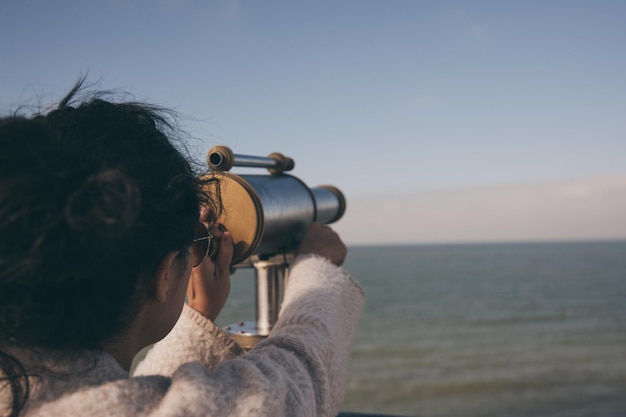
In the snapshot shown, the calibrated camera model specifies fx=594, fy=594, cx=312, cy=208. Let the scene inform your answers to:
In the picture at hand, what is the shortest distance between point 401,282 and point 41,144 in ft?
152

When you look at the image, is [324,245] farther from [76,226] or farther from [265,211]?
[76,226]

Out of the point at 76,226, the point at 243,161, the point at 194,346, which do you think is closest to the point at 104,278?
the point at 76,226

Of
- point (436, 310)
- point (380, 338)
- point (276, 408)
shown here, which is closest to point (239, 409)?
point (276, 408)

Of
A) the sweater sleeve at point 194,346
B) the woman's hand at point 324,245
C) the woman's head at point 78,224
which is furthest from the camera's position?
the woman's hand at point 324,245

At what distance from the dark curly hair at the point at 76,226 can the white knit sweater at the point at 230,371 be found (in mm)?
30

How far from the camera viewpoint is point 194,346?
993 millimetres

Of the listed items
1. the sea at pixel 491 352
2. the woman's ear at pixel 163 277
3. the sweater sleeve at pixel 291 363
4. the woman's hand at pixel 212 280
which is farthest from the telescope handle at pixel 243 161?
the sea at pixel 491 352

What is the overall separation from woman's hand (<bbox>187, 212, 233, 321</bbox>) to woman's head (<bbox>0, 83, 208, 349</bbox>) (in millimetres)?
318

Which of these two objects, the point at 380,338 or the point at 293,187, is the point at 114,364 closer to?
the point at 293,187

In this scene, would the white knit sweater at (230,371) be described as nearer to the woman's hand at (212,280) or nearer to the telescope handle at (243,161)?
Answer: the woman's hand at (212,280)

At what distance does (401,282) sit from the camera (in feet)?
151

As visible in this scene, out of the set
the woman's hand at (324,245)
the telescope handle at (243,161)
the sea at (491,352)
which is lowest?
the sea at (491,352)

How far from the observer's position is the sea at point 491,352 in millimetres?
12422

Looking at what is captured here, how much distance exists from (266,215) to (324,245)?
6.4 inches
